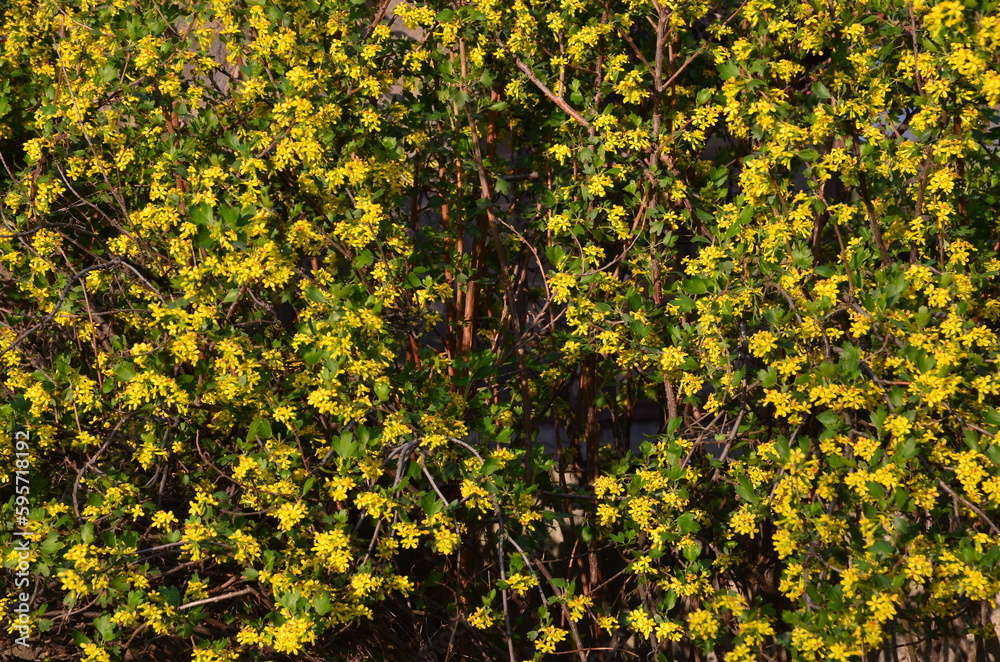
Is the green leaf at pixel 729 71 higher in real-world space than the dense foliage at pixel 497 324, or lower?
higher

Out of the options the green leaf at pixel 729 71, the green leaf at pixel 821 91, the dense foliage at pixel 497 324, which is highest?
the green leaf at pixel 729 71

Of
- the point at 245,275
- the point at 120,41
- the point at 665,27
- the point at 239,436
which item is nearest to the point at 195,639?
the point at 239,436

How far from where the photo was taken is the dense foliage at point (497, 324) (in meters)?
2.68

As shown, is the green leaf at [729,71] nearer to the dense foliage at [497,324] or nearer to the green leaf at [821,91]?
the dense foliage at [497,324]

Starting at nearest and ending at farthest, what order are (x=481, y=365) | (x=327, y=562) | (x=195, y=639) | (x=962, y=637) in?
(x=327, y=562) < (x=481, y=365) < (x=195, y=639) < (x=962, y=637)

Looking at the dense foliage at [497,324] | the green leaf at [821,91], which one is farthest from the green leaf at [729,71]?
the green leaf at [821,91]

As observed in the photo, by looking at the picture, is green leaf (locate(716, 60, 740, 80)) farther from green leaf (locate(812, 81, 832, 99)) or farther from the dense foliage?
green leaf (locate(812, 81, 832, 99))

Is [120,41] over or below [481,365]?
over

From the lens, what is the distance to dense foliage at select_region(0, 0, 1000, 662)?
2682 mm

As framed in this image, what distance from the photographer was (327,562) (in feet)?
8.93

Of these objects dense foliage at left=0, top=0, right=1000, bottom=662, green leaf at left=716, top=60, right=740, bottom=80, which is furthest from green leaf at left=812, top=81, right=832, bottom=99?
green leaf at left=716, top=60, right=740, bottom=80

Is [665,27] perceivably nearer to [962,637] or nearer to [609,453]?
[609,453]

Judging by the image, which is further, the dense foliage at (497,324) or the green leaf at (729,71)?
the green leaf at (729,71)

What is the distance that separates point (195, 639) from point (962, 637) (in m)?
2.87
